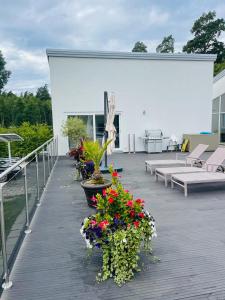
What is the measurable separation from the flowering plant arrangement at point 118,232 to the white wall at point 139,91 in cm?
976

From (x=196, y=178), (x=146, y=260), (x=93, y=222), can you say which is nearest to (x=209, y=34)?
(x=196, y=178)

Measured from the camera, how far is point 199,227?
11.7ft

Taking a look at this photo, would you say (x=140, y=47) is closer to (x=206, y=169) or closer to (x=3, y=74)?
(x=3, y=74)

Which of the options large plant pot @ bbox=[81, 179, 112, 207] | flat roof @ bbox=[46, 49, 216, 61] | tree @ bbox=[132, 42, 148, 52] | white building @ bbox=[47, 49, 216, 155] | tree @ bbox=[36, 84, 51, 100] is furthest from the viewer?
tree @ bbox=[132, 42, 148, 52]

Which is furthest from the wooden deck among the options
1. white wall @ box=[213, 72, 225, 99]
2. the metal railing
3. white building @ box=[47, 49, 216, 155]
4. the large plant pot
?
white wall @ box=[213, 72, 225, 99]

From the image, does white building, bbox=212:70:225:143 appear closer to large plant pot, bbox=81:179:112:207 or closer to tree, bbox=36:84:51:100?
large plant pot, bbox=81:179:112:207

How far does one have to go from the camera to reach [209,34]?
3453 cm

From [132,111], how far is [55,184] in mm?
7278

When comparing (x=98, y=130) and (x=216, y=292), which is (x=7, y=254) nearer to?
(x=216, y=292)

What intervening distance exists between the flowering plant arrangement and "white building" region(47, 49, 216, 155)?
9.76m

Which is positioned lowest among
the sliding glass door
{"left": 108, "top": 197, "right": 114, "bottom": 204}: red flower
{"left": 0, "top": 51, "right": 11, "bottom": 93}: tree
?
{"left": 108, "top": 197, "right": 114, "bottom": 204}: red flower

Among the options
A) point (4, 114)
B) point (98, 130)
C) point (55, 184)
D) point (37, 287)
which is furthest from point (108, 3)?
point (4, 114)

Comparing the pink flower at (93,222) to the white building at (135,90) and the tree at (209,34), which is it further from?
the tree at (209,34)

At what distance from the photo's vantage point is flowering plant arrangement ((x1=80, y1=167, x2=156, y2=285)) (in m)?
2.31
